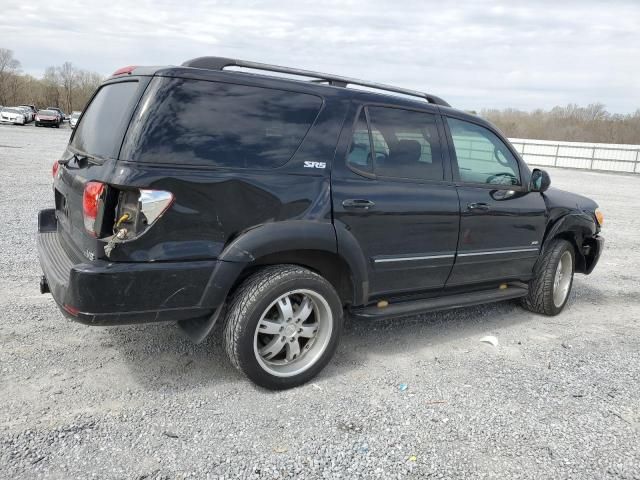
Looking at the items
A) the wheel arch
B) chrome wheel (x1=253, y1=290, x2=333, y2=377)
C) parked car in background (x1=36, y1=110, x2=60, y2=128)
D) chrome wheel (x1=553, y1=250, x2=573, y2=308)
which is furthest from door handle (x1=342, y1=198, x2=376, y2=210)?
parked car in background (x1=36, y1=110, x2=60, y2=128)

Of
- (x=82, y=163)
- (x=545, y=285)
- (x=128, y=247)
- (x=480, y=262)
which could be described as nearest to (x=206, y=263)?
(x=128, y=247)

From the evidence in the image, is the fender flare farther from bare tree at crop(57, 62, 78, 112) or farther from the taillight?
bare tree at crop(57, 62, 78, 112)

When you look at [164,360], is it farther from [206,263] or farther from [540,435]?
[540,435]

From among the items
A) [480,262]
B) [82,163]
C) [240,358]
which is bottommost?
[240,358]

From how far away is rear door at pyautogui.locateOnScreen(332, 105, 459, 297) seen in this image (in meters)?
3.63

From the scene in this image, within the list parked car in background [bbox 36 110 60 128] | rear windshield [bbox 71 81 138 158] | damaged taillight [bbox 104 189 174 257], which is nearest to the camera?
damaged taillight [bbox 104 189 174 257]

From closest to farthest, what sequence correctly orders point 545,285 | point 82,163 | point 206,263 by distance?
point 206,263 < point 82,163 < point 545,285

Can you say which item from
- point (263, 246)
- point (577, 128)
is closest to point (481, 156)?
point (263, 246)

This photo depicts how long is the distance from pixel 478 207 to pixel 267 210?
1.91m

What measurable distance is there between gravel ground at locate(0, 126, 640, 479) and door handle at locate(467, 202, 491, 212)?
3.69ft

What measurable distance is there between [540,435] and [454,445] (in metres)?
0.56

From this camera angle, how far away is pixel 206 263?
308 centimetres

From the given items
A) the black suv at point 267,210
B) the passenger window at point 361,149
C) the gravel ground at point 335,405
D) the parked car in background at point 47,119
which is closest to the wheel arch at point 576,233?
the black suv at point 267,210

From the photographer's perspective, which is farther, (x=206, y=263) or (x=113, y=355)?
(x=113, y=355)
